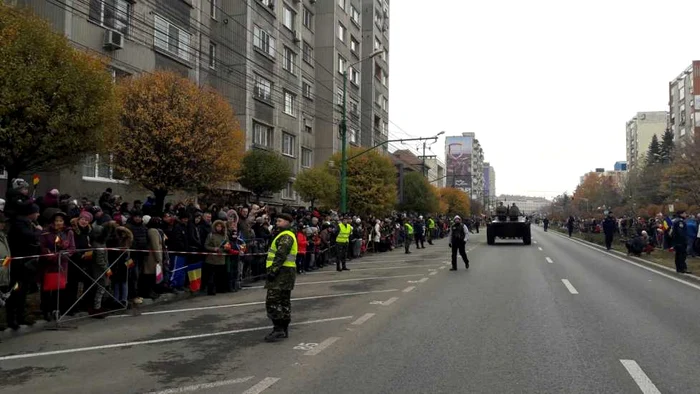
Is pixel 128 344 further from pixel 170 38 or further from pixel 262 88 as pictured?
pixel 262 88

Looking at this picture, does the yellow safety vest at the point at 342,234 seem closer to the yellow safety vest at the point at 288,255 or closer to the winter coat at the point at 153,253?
the winter coat at the point at 153,253

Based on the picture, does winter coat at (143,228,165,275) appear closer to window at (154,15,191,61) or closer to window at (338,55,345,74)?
window at (154,15,191,61)

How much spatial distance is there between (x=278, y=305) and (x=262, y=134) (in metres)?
28.2

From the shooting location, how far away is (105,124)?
13.1m

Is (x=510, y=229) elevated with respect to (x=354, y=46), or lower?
lower

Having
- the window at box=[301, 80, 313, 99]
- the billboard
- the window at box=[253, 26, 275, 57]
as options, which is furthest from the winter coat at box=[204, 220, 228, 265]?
the billboard

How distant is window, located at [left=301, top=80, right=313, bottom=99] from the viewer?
136 feet

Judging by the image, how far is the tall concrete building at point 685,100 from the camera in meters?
85.9

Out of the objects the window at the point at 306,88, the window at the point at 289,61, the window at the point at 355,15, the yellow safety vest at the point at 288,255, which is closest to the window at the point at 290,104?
the window at the point at 289,61

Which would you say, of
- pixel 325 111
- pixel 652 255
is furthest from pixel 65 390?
pixel 325 111

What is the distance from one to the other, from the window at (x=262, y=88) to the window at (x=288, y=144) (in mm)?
3368

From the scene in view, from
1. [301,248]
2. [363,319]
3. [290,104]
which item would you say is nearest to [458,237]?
[301,248]

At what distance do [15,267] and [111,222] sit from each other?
2.04 m

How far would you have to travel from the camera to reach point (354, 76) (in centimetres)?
5331
